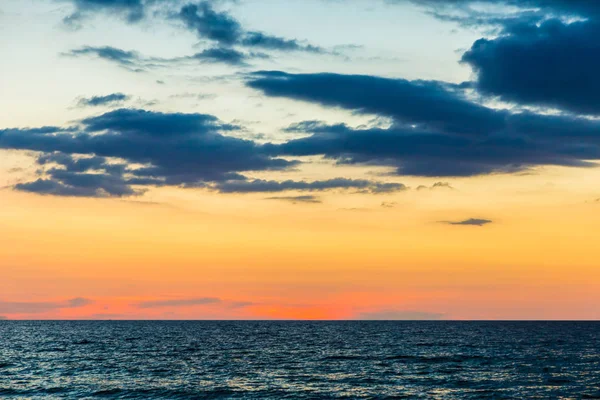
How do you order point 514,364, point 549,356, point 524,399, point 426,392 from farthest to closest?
1. point 549,356
2. point 514,364
3. point 426,392
4. point 524,399

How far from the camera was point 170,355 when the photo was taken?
350 ft

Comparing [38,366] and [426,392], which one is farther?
[38,366]

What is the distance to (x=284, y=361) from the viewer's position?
9375 cm

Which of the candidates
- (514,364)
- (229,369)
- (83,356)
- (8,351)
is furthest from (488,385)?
(8,351)

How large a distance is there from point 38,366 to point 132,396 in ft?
104

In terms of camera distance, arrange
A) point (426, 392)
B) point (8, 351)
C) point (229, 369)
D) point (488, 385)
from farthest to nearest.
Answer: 1. point (8, 351)
2. point (229, 369)
3. point (488, 385)
4. point (426, 392)

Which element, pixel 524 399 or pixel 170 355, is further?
pixel 170 355

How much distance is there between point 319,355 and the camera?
10438cm

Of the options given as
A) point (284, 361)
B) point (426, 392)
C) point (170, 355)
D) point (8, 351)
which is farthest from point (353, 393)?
point (8, 351)

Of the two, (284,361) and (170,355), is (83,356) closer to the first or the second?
(170,355)

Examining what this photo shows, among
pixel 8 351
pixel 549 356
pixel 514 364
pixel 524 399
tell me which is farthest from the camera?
pixel 8 351

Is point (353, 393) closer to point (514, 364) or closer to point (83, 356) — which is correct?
point (514, 364)

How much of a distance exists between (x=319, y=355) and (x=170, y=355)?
2458 cm

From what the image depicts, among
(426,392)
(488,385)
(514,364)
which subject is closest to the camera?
(426,392)
